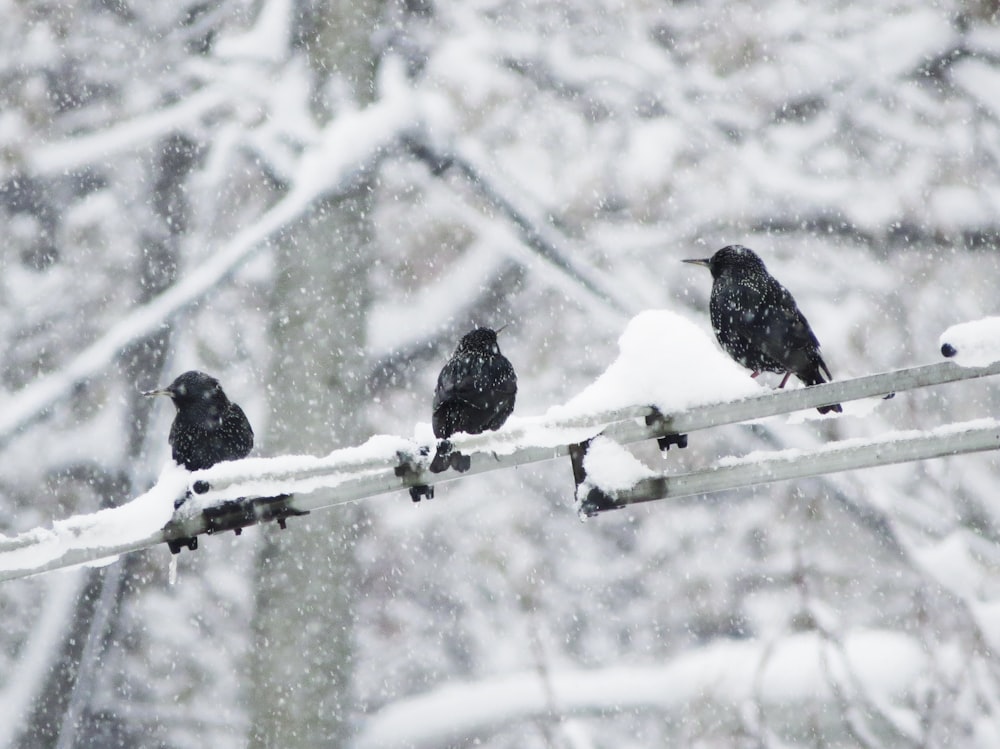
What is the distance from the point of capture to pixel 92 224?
1064 cm

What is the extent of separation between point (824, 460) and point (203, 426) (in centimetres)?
276

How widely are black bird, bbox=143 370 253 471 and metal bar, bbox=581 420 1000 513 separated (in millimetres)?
2169

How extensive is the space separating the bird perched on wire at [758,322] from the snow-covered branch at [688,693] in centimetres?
362

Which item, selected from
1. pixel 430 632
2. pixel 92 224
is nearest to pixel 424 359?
pixel 430 632

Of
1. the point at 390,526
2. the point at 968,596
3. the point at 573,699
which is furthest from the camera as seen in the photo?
the point at 390,526

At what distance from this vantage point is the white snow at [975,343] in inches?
98.4

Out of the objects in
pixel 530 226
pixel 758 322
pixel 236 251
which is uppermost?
pixel 530 226

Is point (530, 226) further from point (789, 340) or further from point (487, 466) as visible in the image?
point (487, 466)

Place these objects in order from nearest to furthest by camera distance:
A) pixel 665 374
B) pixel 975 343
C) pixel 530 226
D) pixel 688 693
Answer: pixel 975 343 → pixel 665 374 → pixel 688 693 → pixel 530 226

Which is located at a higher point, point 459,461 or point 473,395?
point 473,395

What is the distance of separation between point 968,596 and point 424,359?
4608mm

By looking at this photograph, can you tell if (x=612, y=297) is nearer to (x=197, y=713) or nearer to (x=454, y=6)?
(x=454, y=6)

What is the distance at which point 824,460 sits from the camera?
2.71m

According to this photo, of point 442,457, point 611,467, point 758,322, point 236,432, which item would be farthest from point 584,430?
point 236,432
